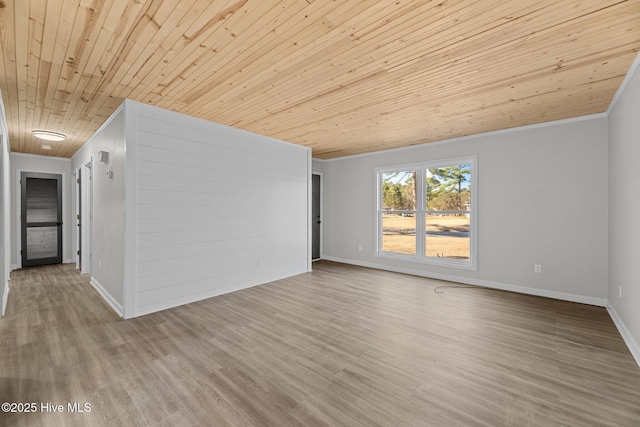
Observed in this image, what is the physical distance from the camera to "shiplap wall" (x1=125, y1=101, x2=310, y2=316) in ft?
11.0

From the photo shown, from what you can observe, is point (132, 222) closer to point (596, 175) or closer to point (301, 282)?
point (301, 282)

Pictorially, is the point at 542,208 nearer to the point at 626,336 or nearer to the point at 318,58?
the point at 626,336

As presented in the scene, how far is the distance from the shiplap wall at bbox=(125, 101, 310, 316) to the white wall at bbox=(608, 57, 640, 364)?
440 centimetres

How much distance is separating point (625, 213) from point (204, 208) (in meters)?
4.83

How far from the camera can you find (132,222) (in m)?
3.24

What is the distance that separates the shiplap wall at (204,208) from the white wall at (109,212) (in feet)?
0.76

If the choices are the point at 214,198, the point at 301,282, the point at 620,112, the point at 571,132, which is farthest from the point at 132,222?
the point at 571,132

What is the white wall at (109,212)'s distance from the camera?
338 cm

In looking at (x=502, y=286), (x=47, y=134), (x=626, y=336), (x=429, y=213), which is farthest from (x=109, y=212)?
(x=626, y=336)

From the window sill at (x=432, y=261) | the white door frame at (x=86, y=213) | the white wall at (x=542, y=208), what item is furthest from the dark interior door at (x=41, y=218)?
the white wall at (x=542, y=208)

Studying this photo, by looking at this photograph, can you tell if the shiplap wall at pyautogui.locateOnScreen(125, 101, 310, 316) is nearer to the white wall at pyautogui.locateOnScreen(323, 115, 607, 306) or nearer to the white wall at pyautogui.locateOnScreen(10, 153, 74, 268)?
the white wall at pyautogui.locateOnScreen(323, 115, 607, 306)

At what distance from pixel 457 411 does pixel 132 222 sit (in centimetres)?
359

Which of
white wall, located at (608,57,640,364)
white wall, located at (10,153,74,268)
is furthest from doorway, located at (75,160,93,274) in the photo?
white wall, located at (608,57,640,364)

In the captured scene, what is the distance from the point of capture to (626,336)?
2666mm
